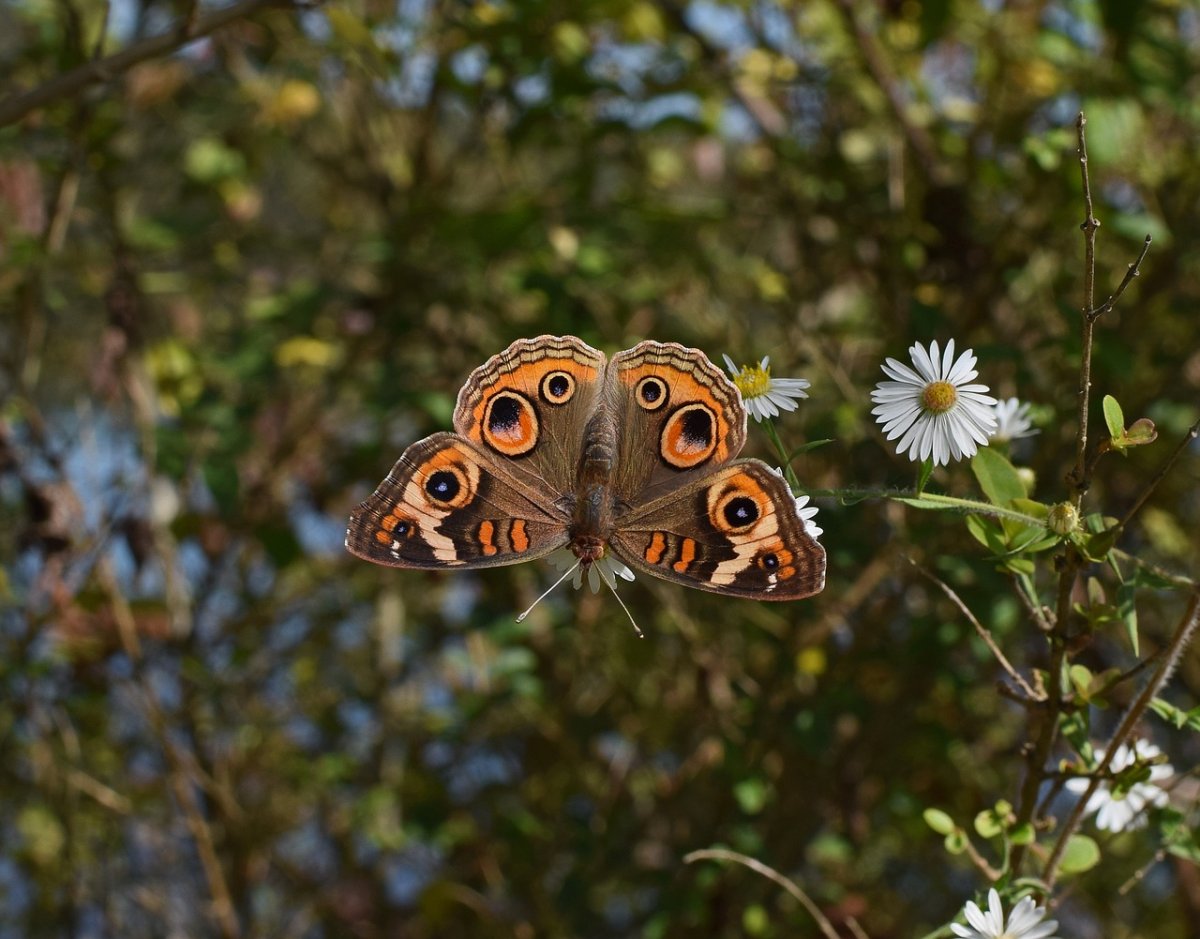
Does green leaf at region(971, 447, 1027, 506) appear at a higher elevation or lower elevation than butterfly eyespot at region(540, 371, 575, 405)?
lower

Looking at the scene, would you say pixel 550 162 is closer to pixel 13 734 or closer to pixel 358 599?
pixel 358 599

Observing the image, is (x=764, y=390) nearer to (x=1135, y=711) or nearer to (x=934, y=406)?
(x=934, y=406)

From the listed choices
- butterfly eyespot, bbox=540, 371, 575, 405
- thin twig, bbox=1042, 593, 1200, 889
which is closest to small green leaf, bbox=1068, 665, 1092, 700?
thin twig, bbox=1042, 593, 1200, 889

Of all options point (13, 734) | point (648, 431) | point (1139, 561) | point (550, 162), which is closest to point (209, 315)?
point (550, 162)

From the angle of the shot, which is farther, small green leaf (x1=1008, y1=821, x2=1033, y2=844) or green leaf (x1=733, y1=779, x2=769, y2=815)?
green leaf (x1=733, y1=779, x2=769, y2=815)

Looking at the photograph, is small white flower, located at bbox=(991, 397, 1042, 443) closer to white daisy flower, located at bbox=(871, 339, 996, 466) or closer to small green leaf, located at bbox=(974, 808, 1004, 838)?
white daisy flower, located at bbox=(871, 339, 996, 466)
